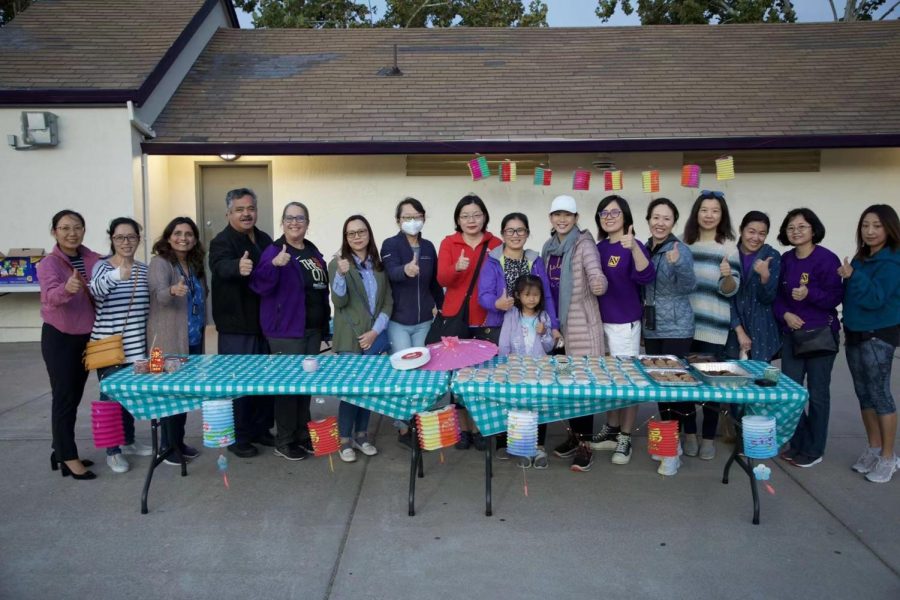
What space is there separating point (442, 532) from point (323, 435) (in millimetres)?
907

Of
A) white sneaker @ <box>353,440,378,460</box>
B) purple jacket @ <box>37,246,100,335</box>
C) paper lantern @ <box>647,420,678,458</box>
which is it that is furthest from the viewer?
white sneaker @ <box>353,440,378,460</box>

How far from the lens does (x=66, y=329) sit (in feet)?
13.0

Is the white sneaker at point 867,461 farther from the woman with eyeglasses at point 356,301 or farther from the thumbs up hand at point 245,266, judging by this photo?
the thumbs up hand at point 245,266

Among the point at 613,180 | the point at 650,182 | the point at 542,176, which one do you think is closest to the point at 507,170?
the point at 542,176

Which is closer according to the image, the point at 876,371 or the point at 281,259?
the point at 876,371

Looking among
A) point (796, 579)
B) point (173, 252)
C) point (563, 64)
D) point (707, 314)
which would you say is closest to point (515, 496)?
point (796, 579)

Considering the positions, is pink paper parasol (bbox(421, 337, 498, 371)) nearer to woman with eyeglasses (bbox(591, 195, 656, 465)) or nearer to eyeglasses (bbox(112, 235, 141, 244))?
woman with eyeglasses (bbox(591, 195, 656, 465))

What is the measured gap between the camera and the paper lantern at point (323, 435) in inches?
148

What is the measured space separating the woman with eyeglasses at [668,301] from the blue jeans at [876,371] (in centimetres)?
101

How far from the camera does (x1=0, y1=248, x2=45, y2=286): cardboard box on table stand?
811 centimetres

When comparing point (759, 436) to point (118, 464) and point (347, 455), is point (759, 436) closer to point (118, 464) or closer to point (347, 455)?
point (347, 455)

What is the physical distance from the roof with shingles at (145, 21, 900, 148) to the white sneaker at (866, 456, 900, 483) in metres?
5.36

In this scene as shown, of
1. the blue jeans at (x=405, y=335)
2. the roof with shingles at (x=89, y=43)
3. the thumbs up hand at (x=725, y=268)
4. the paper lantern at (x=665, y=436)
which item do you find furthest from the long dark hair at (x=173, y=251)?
the roof with shingles at (x=89, y=43)

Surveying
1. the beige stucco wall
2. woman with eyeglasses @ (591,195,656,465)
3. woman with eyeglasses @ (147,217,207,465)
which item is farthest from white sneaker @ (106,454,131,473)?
the beige stucco wall
